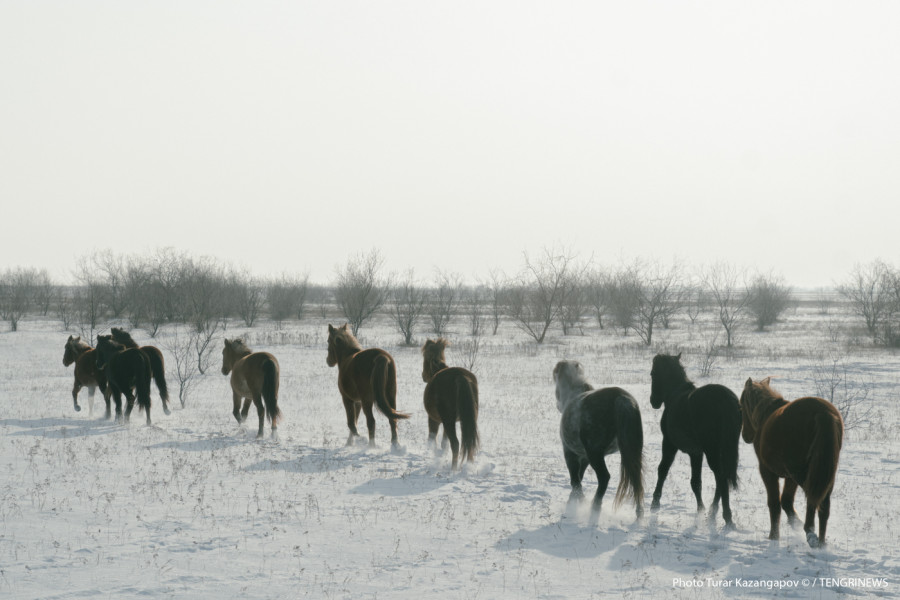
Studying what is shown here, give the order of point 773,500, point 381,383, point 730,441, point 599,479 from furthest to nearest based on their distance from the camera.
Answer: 1. point 381,383
2. point 599,479
3. point 730,441
4. point 773,500

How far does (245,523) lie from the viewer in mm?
6086

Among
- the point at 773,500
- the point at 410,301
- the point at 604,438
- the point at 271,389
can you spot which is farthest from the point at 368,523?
the point at 410,301

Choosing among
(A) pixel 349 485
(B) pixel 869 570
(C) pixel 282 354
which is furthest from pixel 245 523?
(C) pixel 282 354

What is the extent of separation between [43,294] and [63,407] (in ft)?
188

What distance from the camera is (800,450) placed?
5.66 meters

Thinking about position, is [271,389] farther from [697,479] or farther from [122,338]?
[697,479]

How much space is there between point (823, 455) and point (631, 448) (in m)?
1.70

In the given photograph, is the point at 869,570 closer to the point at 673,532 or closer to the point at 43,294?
the point at 673,532

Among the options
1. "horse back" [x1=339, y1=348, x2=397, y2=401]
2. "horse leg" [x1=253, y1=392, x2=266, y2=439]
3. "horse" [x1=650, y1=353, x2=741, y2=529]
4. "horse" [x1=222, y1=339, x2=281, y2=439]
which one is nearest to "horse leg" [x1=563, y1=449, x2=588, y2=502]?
"horse" [x1=650, y1=353, x2=741, y2=529]

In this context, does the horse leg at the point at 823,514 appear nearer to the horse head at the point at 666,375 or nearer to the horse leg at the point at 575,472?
the horse head at the point at 666,375

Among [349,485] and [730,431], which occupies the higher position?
[730,431]

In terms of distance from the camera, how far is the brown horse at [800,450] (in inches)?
216

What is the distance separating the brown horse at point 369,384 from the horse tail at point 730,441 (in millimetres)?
4700

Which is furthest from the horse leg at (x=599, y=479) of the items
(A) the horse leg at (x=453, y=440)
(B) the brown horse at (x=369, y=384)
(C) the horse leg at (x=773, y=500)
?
(B) the brown horse at (x=369, y=384)
